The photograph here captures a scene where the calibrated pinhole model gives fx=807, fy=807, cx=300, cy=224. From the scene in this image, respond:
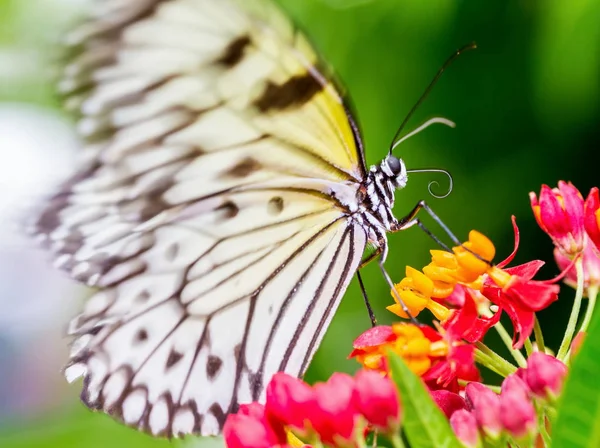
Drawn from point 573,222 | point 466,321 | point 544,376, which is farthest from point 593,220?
point 544,376

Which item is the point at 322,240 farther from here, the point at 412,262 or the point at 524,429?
the point at 412,262

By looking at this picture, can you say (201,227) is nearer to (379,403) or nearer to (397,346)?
(397,346)

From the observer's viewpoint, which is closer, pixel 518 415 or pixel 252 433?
pixel 518 415

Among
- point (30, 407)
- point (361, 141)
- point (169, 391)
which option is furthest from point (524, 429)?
point (30, 407)

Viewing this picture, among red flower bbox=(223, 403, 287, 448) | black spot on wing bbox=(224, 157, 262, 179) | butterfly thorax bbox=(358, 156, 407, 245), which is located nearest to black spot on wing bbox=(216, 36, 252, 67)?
black spot on wing bbox=(224, 157, 262, 179)

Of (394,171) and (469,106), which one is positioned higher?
(394,171)

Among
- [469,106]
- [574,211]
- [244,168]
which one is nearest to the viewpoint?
[574,211]

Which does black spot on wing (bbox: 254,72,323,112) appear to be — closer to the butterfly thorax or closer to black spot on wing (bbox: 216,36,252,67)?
black spot on wing (bbox: 216,36,252,67)
